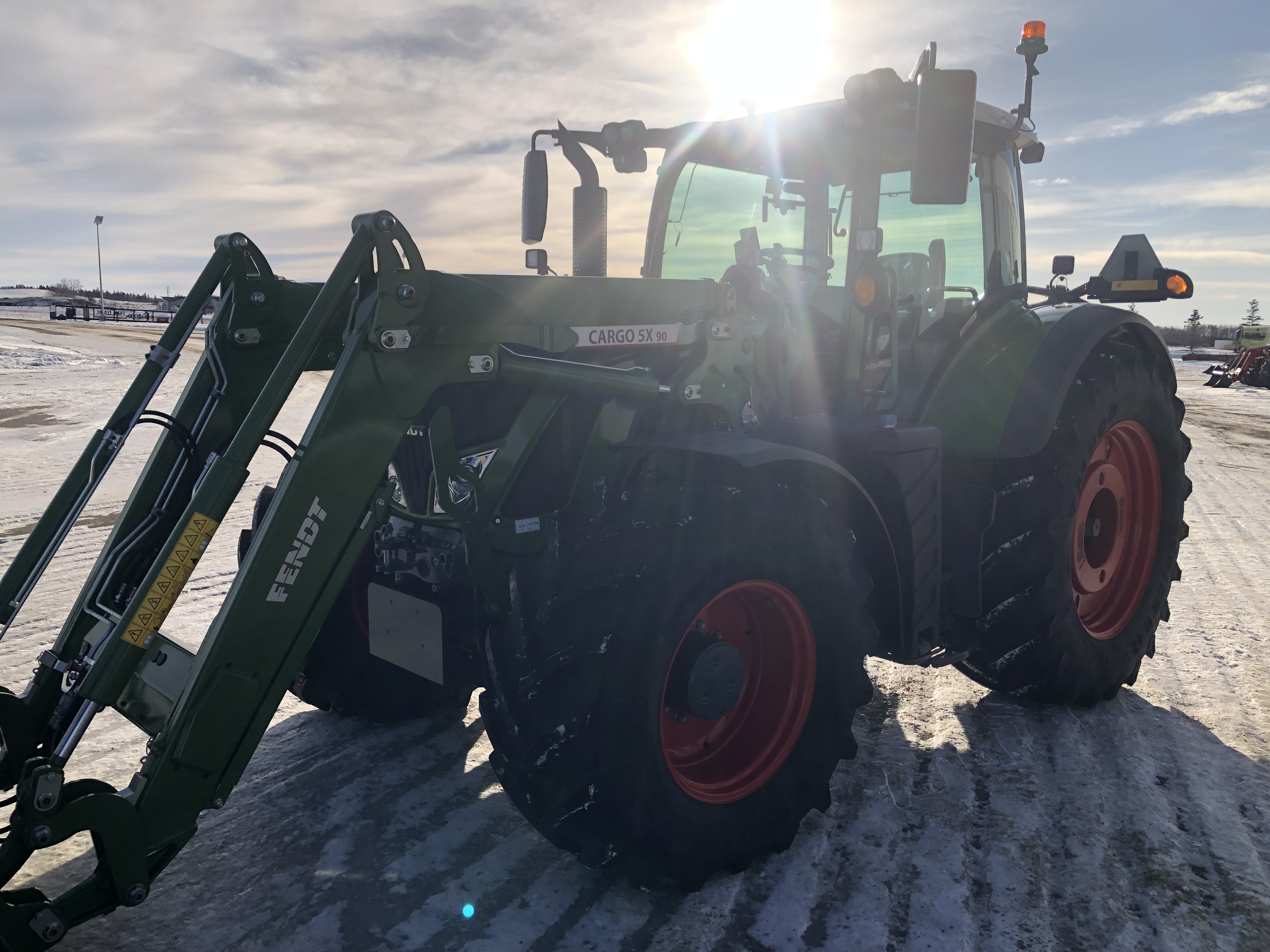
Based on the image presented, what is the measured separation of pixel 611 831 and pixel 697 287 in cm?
181

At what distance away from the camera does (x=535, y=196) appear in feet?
12.8

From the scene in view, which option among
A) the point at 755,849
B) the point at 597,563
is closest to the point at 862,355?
the point at 597,563

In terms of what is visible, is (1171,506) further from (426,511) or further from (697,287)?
(426,511)

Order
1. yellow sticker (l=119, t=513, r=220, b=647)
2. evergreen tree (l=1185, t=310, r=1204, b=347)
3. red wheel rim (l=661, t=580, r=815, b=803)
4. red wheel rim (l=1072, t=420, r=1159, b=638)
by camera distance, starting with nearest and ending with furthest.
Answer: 1. yellow sticker (l=119, t=513, r=220, b=647)
2. red wheel rim (l=661, t=580, r=815, b=803)
3. red wheel rim (l=1072, t=420, r=1159, b=638)
4. evergreen tree (l=1185, t=310, r=1204, b=347)

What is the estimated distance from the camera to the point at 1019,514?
369 cm

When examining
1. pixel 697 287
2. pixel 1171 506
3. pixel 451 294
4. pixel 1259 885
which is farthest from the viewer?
pixel 1171 506

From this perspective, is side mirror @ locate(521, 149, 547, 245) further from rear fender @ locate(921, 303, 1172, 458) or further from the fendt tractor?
rear fender @ locate(921, 303, 1172, 458)

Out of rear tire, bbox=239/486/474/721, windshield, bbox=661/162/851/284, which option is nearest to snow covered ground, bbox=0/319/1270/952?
rear tire, bbox=239/486/474/721

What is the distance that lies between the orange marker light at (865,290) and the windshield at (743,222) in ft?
0.46

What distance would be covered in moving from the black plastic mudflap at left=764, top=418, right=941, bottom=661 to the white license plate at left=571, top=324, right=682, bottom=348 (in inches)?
22.9

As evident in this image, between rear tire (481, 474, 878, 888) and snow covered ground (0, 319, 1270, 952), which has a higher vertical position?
rear tire (481, 474, 878, 888)

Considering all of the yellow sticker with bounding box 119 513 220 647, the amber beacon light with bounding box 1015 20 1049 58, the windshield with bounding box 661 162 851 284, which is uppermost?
the amber beacon light with bounding box 1015 20 1049 58

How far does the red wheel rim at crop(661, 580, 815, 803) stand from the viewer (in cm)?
280

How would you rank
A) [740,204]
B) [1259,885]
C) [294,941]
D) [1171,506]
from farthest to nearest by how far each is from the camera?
[1171,506]
[740,204]
[1259,885]
[294,941]
